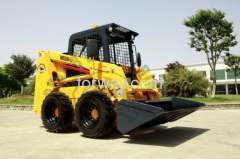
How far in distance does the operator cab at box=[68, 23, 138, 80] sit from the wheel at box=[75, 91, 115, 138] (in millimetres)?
1191

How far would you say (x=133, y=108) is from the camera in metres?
4.45

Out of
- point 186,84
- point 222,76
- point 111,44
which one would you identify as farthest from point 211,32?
point 222,76

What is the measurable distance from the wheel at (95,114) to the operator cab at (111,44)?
3.91 feet

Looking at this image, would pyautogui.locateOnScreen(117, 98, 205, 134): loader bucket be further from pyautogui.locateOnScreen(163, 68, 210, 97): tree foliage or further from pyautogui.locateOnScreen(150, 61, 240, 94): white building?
pyautogui.locateOnScreen(150, 61, 240, 94): white building

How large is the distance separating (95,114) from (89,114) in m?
0.23

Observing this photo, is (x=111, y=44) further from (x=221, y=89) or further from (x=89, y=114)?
(x=221, y=89)

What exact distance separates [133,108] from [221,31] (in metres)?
17.4

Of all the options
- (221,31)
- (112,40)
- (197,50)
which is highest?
(221,31)

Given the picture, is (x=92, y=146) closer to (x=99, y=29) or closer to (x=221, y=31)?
(x=99, y=29)

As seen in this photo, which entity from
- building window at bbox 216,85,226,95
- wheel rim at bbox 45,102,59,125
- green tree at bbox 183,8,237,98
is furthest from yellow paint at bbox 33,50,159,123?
building window at bbox 216,85,226,95

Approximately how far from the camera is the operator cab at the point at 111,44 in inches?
238

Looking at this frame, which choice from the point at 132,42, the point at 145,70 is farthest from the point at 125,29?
the point at 145,70

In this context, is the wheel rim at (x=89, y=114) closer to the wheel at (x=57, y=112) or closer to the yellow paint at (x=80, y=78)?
the yellow paint at (x=80, y=78)

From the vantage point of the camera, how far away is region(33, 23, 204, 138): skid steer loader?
189 inches
